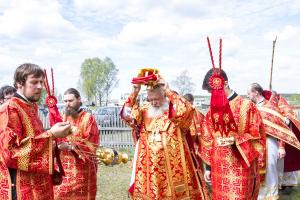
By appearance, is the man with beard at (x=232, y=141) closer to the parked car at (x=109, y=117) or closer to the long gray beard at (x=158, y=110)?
the long gray beard at (x=158, y=110)

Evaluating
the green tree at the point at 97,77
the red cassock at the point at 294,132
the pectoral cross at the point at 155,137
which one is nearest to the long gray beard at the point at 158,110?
the pectoral cross at the point at 155,137

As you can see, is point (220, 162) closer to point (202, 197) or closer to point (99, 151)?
point (202, 197)

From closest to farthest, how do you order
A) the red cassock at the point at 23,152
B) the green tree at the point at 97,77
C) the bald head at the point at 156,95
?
the red cassock at the point at 23,152 < the bald head at the point at 156,95 < the green tree at the point at 97,77

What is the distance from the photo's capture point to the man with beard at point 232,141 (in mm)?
4090

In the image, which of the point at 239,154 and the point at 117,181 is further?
the point at 117,181

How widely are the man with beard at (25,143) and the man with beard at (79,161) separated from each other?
188cm

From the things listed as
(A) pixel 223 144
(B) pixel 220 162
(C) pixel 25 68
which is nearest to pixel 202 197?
(B) pixel 220 162

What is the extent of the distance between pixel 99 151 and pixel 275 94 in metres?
3.82

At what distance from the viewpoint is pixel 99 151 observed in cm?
492

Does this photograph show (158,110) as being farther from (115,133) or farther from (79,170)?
(115,133)

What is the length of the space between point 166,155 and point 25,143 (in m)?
1.76

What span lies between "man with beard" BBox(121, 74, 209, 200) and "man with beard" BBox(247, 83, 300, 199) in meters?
2.46

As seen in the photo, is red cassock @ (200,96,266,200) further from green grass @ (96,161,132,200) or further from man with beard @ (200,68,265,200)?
green grass @ (96,161,132,200)

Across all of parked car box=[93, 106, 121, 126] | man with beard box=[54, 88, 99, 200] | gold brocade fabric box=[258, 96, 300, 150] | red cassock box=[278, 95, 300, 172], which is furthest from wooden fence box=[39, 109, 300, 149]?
man with beard box=[54, 88, 99, 200]
